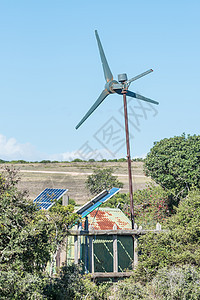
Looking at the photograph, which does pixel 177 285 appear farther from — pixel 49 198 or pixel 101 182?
pixel 101 182

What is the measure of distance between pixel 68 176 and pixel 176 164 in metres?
54.1

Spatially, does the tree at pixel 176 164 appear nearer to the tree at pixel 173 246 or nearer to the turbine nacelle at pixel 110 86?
the turbine nacelle at pixel 110 86

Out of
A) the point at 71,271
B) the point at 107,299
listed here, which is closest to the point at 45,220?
the point at 71,271

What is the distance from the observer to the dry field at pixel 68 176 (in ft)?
242

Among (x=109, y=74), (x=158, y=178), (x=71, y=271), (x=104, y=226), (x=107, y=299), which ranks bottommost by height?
(x=107, y=299)

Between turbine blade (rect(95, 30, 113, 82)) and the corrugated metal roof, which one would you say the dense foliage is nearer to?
the corrugated metal roof

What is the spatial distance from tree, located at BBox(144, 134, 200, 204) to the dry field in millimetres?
26609

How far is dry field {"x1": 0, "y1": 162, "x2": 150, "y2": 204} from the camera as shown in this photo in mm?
73688

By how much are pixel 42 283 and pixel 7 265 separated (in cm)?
144

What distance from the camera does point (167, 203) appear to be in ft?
122

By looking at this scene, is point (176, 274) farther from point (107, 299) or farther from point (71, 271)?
point (71, 271)

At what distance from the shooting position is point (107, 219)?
25281mm

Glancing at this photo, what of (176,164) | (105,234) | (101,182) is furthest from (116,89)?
(101,182)

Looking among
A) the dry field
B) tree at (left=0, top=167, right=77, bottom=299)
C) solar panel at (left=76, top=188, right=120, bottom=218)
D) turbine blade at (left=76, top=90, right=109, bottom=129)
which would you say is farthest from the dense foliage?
the dry field
